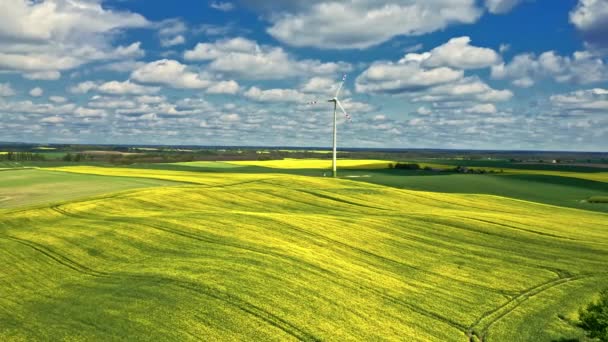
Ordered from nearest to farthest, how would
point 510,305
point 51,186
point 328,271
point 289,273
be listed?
point 510,305 < point 289,273 < point 328,271 < point 51,186

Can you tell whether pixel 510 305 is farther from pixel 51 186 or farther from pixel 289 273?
pixel 51 186

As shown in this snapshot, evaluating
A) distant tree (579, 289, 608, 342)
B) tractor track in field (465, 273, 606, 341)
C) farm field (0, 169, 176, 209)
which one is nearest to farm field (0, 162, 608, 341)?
tractor track in field (465, 273, 606, 341)

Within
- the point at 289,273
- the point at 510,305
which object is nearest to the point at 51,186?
the point at 289,273

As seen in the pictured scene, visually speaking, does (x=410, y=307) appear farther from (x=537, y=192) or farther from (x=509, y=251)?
(x=537, y=192)

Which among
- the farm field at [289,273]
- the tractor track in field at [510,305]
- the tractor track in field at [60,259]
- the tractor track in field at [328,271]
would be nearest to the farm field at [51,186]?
the farm field at [289,273]

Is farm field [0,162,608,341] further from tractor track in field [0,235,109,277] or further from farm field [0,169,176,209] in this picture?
farm field [0,169,176,209]

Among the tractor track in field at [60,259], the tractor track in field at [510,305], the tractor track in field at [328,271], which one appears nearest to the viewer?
the tractor track in field at [510,305]

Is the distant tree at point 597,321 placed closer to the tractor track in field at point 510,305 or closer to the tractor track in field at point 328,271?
the tractor track in field at point 510,305

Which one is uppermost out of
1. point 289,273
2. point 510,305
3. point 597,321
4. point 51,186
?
point 51,186
